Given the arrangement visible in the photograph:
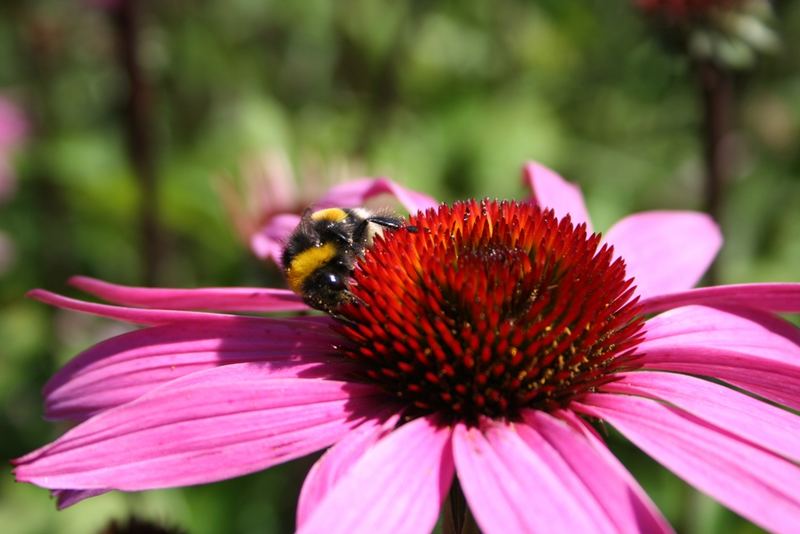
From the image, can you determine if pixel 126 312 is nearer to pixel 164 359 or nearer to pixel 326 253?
pixel 164 359

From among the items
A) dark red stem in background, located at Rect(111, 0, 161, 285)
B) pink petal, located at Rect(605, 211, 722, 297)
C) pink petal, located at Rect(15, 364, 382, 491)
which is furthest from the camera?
dark red stem in background, located at Rect(111, 0, 161, 285)

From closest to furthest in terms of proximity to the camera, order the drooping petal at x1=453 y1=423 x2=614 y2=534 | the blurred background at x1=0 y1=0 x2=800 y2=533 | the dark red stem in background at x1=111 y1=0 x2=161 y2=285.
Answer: the drooping petal at x1=453 y1=423 x2=614 y2=534
the blurred background at x1=0 y1=0 x2=800 y2=533
the dark red stem in background at x1=111 y1=0 x2=161 y2=285

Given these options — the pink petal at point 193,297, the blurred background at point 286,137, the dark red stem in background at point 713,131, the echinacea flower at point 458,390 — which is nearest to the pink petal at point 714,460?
the echinacea flower at point 458,390

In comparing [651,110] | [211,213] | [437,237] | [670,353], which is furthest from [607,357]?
[651,110]

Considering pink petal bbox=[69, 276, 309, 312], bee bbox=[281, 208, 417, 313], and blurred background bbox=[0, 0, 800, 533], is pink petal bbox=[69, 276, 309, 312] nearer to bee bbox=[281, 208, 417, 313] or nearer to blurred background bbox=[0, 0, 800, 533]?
bee bbox=[281, 208, 417, 313]

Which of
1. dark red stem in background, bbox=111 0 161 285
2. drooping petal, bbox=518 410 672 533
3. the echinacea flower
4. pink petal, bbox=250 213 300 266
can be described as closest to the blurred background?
dark red stem in background, bbox=111 0 161 285

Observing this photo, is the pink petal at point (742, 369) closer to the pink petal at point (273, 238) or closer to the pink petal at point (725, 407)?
the pink petal at point (725, 407)

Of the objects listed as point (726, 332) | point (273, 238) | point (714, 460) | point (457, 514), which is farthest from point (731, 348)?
point (273, 238)
